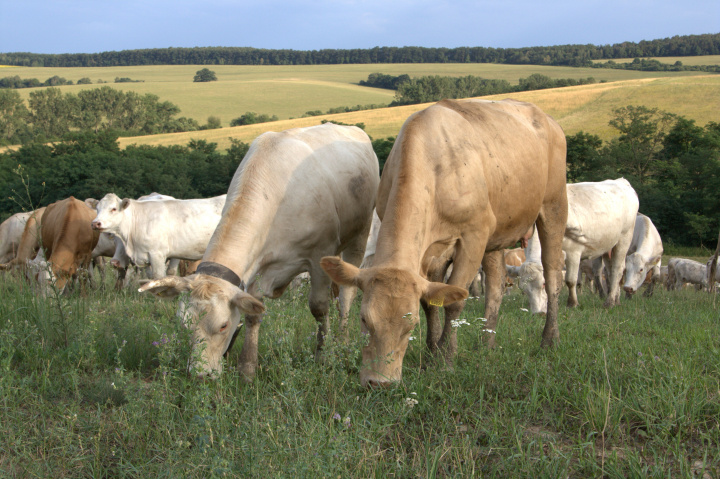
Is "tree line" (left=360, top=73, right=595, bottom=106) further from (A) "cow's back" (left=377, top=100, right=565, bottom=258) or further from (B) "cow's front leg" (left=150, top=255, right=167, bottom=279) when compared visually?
(A) "cow's back" (left=377, top=100, right=565, bottom=258)

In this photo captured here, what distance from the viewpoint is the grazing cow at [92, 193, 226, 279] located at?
1145cm

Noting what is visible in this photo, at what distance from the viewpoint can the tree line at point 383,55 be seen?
113 m

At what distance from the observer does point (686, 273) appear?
63.5 ft

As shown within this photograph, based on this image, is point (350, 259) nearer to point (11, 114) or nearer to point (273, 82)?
point (11, 114)

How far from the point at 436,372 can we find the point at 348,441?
123cm

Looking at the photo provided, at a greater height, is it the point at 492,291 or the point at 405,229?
the point at 405,229

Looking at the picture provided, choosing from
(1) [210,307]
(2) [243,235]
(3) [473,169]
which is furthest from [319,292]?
(3) [473,169]

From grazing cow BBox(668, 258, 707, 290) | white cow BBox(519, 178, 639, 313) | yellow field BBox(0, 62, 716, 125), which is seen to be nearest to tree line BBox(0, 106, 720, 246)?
grazing cow BBox(668, 258, 707, 290)

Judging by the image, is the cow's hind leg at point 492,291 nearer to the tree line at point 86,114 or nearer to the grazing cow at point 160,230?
the grazing cow at point 160,230

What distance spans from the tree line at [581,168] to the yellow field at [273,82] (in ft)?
111

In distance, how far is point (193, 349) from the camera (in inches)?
173

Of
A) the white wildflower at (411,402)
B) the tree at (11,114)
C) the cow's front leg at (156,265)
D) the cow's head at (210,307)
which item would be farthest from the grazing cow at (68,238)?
the tree at (11,114)

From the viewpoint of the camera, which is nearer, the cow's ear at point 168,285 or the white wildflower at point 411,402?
the white wildflower at point 411,402

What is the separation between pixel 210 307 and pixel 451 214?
202 cm
